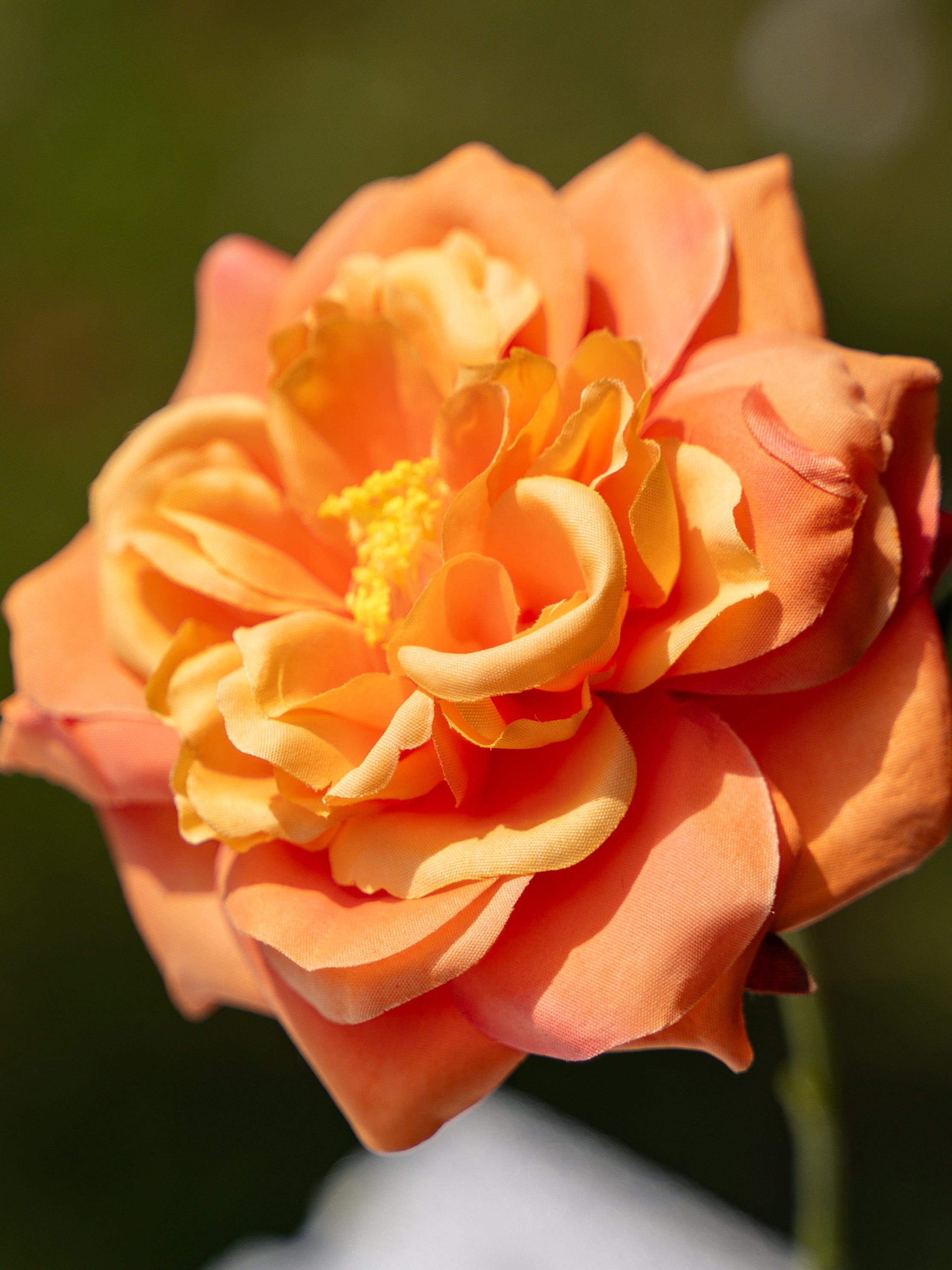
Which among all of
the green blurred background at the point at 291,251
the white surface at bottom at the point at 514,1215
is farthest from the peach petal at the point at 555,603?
the green blurred background at the point at 291,251

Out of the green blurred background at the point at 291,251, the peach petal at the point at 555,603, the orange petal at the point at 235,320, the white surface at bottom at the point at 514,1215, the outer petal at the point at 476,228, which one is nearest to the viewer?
the peach petal at the point at 555,603

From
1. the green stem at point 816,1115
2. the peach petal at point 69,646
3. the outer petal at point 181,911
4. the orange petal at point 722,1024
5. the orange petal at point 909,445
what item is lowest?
the green stem at point 816,1115

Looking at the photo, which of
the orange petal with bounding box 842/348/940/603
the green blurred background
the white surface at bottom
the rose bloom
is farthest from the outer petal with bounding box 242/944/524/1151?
the green blurred background

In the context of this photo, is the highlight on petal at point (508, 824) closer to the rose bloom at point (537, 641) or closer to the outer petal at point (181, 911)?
the rose bloom at point (537, 641)

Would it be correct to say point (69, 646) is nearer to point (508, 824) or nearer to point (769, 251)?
point (508, 824)

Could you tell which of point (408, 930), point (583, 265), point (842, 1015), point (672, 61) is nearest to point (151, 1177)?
point (842, 1015)

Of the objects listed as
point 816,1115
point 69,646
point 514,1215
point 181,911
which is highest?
point 69,646

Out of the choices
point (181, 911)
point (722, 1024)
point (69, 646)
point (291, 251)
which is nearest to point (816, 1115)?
point (722, 1024)
